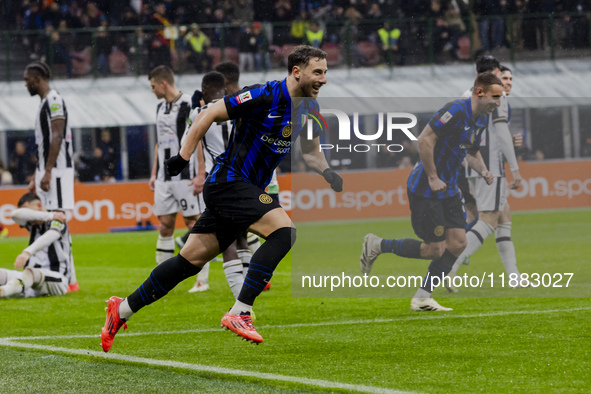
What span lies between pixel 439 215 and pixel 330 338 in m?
1.71

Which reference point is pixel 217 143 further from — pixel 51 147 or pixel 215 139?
pixel 51 147

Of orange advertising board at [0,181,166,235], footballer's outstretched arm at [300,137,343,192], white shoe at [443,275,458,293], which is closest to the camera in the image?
footballer's outstretched arm at [300,137,343,192]

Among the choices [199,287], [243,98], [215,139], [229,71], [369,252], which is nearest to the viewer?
[243,98]

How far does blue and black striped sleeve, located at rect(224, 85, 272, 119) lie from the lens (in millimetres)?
5457

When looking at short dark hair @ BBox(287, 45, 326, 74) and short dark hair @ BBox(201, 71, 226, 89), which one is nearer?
short dark hair @ BBox(287, 45, 326, 74)

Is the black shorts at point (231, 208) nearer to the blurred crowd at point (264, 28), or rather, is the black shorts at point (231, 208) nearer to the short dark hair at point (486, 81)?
the short dark hair at point (486, 81)

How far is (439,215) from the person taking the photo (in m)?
7.59

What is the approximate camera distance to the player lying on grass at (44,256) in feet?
29.7

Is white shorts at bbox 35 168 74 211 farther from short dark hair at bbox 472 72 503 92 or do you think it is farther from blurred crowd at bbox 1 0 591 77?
blurred crowd at bbox 1 0 591 77

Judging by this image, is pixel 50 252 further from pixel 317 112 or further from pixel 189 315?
pixel 317 112

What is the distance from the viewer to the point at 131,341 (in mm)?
6461

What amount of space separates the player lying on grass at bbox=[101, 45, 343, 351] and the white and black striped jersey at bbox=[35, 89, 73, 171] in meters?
3.98

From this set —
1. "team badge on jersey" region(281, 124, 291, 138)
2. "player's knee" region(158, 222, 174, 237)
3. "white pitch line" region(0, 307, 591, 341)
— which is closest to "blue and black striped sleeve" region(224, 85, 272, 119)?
"team badge on jersey" region(281, 124, 291, 138)

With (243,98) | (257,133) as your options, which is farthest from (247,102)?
(257,133)
